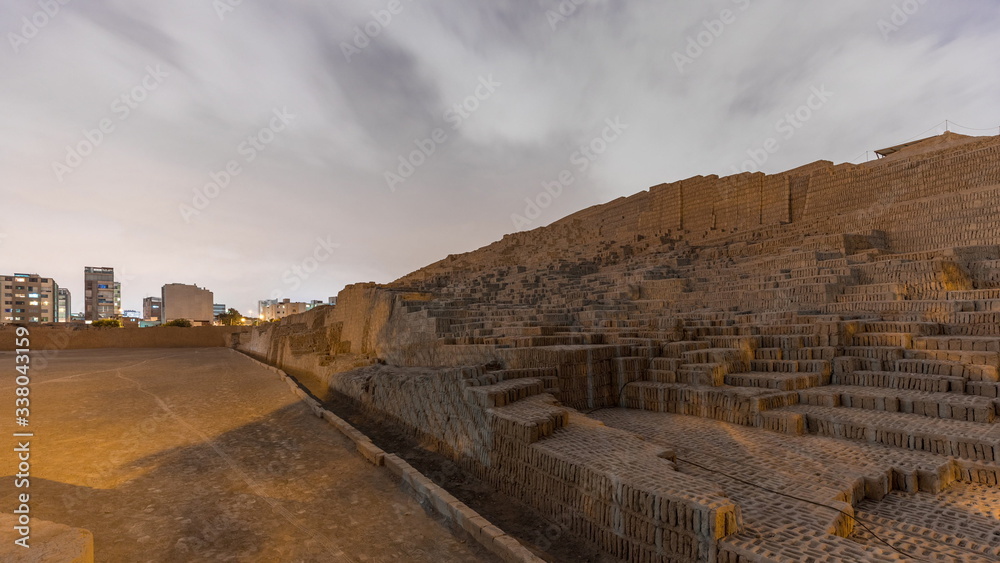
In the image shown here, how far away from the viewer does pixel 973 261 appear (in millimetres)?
10000

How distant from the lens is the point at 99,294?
82.6 metres

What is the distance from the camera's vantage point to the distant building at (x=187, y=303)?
61.1 meters

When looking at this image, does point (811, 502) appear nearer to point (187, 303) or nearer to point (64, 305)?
point (187, 303)

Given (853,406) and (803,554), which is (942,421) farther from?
(803,554)

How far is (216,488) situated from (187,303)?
228ft

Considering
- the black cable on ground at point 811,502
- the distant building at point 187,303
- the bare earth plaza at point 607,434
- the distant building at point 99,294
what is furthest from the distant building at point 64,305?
the black cable on ground at point 811,502

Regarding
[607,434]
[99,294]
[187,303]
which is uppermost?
[99,294]

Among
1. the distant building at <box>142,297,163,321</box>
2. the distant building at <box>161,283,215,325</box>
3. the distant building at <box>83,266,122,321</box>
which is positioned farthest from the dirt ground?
the distant building at <box>142,297,163,321</box>

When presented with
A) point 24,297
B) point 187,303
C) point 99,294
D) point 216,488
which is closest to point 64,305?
point 99,294

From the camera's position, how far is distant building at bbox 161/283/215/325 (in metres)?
61.1

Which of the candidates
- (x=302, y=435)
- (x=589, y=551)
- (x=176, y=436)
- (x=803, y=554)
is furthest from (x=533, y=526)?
(x=176, y=436)

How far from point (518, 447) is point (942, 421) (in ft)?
14.9

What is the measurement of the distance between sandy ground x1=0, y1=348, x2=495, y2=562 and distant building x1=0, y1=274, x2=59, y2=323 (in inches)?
3045

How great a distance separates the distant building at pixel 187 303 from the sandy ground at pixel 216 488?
6117 cm
